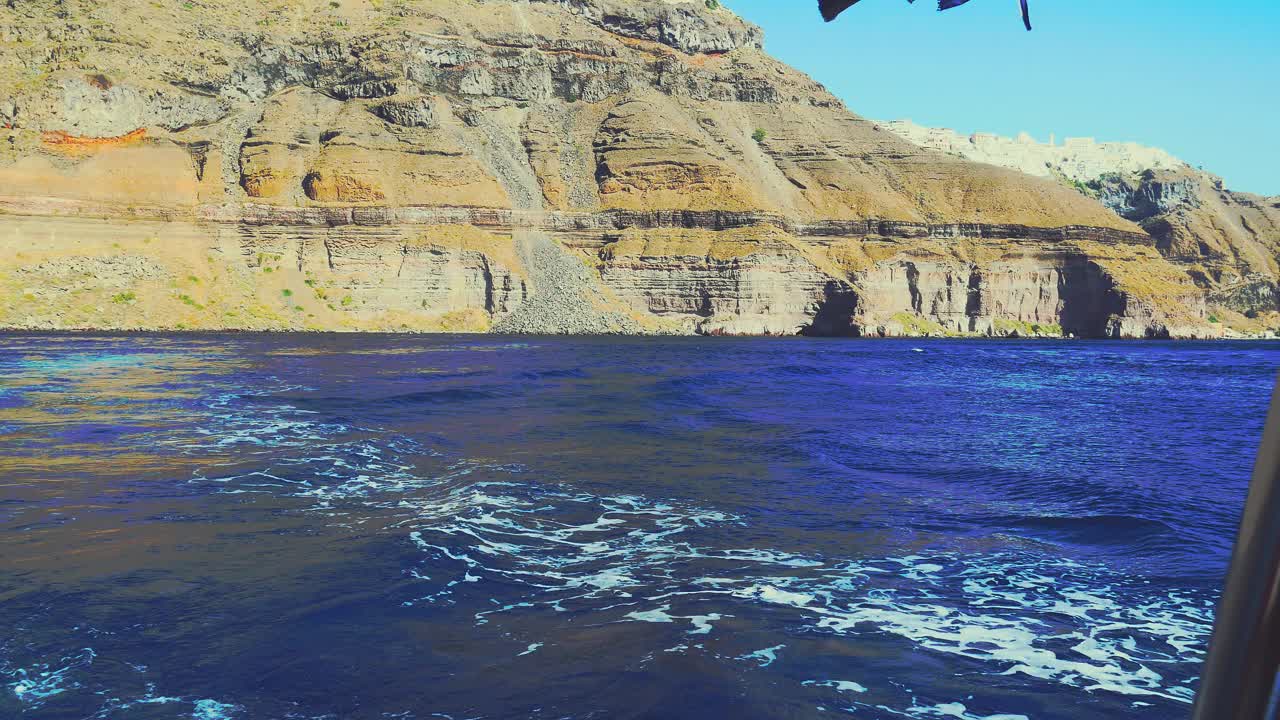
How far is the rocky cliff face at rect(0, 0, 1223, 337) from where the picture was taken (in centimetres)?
8819

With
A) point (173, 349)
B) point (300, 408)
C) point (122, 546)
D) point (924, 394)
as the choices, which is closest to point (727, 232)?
point (173, 349)

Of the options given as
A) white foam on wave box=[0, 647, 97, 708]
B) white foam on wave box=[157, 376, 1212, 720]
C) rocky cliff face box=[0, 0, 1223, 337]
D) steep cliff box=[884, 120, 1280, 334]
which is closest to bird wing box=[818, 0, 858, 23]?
white foam on wave box=[157, 376, 1212, 720]

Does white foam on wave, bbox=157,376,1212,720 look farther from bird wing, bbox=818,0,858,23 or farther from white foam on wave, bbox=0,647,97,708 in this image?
bird wing, bbox=818,0,858,23

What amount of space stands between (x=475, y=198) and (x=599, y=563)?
94.8 meters

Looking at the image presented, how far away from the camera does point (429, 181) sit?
333 ft

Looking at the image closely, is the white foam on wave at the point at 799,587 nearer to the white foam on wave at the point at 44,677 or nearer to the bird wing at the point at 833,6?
the white foam on wave at the point at 44,677

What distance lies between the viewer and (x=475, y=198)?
10175 centimetres

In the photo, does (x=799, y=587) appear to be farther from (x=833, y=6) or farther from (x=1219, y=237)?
(x=1219, y=237)

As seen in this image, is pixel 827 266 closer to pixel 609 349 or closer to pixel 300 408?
pixel 609 349

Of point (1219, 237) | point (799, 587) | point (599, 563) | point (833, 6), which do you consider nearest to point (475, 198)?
point (599, 563)

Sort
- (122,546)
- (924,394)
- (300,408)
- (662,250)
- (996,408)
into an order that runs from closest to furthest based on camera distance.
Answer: (122,546) < (300,408) < (996,408) < (924,394) < (662,250)

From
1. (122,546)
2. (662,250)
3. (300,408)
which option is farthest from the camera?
(662,250)

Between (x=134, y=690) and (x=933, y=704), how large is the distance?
→ 6.11 metres

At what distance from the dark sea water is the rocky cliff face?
67.8 m
